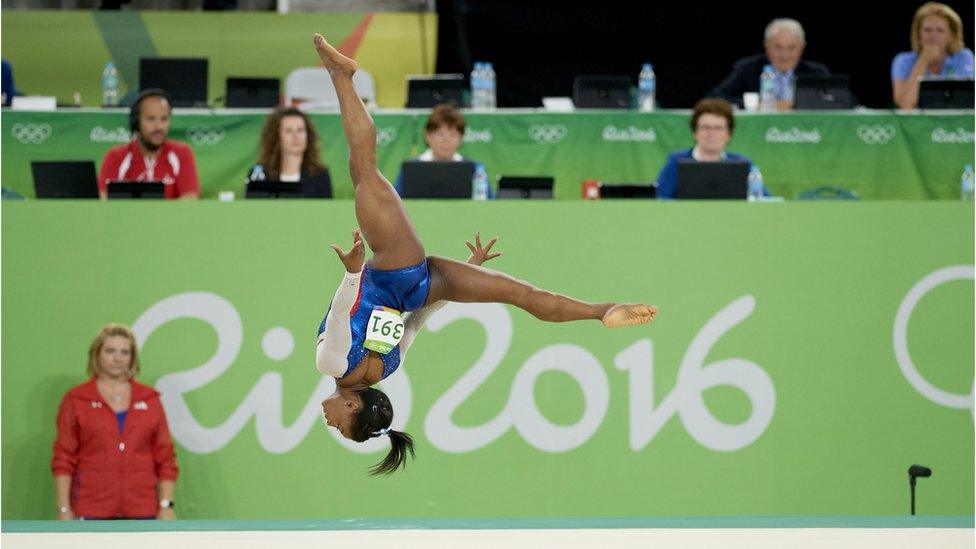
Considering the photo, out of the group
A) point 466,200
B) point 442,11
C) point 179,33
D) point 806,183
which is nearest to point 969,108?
point 806,183

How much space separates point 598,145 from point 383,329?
13.8ft

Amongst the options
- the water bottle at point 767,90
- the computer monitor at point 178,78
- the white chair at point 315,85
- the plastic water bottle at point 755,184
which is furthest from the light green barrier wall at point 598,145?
the white chair at point 315,85

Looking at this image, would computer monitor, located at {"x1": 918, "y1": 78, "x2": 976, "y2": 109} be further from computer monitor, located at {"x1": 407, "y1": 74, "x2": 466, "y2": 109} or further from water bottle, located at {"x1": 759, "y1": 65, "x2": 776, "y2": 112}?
computer monitor, located at {"x1": 407, "y1": 74, "x2": 466, "y2": 109}

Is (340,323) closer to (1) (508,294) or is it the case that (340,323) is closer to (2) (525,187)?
(1) (508,294)

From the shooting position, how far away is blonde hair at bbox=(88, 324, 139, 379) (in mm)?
6590

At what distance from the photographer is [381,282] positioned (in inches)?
175

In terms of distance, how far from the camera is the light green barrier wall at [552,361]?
6793 mm

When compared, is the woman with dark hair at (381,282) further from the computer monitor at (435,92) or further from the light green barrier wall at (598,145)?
the computer monitor at (435,92)

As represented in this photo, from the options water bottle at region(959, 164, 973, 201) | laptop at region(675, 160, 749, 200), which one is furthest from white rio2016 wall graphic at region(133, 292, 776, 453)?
water bottle at region(959, 164, 973, 201)

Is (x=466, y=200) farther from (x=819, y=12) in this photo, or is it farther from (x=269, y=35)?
(x=819, y=12)

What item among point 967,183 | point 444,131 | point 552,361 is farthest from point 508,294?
point 967,183

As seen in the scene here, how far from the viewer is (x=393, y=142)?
826 cm

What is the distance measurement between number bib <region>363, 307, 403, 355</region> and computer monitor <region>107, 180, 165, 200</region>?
113 inches

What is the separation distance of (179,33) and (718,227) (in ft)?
18.9
